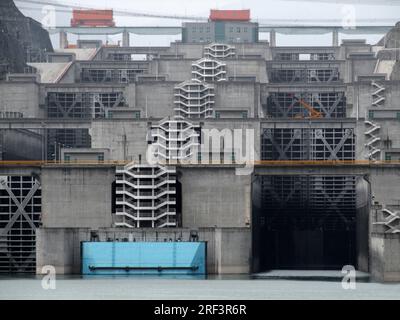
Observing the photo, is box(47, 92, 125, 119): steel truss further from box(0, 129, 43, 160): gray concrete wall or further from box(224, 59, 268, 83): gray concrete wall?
box(224, 59, 268, 83): gray concrete wall

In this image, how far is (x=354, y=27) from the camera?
17050 cm

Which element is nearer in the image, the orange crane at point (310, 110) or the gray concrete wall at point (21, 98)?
the gray concrete wall at point (21, 98)

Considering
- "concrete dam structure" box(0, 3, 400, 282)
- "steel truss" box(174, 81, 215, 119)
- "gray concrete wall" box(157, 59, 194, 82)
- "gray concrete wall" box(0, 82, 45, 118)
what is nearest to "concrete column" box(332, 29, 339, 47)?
"concrete dam structure" box(0, 3, 400, 282)

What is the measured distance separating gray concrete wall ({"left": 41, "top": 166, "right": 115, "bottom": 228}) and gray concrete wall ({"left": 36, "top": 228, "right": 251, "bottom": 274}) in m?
5.65

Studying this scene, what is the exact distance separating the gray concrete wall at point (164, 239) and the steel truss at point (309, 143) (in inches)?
1099

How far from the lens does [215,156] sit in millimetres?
98250

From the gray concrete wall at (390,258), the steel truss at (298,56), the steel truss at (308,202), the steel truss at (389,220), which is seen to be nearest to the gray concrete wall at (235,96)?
the steel truss at (308,202)

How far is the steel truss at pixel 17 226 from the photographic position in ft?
307

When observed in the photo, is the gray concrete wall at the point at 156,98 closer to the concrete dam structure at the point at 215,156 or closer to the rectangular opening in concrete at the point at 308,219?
the concrete dam structure at the point at 215,156

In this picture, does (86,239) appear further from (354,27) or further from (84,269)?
(354,27)

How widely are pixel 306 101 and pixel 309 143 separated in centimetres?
1693

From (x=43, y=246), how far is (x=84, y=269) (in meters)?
3.99

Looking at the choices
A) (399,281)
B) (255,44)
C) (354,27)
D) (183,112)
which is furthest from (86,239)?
(354,27)

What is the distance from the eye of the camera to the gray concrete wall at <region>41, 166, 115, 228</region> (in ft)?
296
